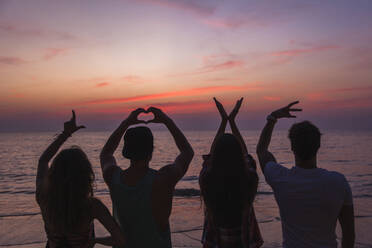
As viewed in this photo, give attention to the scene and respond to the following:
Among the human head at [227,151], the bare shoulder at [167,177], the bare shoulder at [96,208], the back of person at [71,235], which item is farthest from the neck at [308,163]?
the back of person at [71,235]

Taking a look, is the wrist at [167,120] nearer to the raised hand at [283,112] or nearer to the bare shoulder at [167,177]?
the bare shoulder at [167,177]

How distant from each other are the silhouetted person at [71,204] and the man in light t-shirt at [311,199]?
1363 millimetres

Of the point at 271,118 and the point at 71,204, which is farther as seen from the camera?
the point at 271,118

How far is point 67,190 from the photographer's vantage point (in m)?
2.31

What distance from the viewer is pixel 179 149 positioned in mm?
2785

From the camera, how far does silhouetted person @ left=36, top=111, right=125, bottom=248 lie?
2.31 meters

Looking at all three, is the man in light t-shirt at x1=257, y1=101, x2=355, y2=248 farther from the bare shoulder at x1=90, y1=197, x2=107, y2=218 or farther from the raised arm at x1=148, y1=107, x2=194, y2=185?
the bare shoulder at x1=90, y1=197, x2=107, y2=218

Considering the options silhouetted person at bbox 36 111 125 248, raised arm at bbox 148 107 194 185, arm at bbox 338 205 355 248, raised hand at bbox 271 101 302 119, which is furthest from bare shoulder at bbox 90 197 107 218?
arm at bbox 338 205 355 248

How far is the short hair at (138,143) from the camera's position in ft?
8.39

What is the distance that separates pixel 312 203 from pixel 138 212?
1385mm

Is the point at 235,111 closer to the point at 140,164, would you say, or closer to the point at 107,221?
the point at 140,164

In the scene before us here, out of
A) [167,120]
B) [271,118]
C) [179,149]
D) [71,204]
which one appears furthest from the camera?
[271,118]

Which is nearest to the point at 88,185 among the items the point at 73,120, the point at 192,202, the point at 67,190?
the point at 67,190

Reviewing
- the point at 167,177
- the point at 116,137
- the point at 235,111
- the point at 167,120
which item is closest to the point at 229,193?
the point at 167,177
